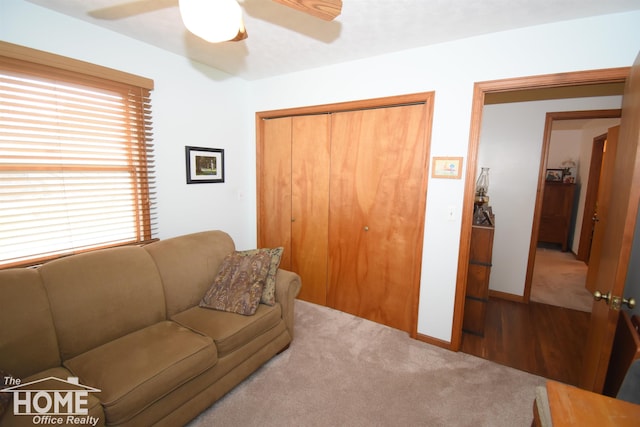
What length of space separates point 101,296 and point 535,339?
11.4 feet

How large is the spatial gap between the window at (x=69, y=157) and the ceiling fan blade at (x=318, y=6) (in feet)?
5.93

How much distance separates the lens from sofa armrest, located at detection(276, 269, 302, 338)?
2256 millimetres

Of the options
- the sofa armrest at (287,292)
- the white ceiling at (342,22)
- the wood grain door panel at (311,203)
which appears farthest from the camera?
the wood grain door panel at (311,203)

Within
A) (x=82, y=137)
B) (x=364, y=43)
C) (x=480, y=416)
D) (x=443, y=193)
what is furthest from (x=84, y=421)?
(x=364, y=43)

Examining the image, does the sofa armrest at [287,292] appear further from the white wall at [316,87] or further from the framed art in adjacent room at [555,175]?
the framed art in adjacent room at [555,175]

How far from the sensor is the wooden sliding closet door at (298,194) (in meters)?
3.00

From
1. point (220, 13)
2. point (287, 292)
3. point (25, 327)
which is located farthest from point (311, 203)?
point (25, 327)

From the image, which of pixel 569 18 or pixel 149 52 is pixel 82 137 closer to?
pixel 149 52

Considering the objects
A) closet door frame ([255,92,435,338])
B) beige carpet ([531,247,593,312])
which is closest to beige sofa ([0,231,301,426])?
closet door frame ([255,92,435,338])

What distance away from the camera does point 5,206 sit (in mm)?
→ 1816

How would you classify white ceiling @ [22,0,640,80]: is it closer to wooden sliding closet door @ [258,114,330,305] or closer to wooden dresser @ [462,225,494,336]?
wooden sliding closet door @ [258,114,330,305]

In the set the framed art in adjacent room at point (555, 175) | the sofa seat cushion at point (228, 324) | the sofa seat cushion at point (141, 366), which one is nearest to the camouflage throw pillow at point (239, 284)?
the sofa seat cushion at point (228, 324)

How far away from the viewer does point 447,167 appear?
2.32 metres

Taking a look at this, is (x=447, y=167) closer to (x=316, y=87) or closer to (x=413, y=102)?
(x=413, y=102)
